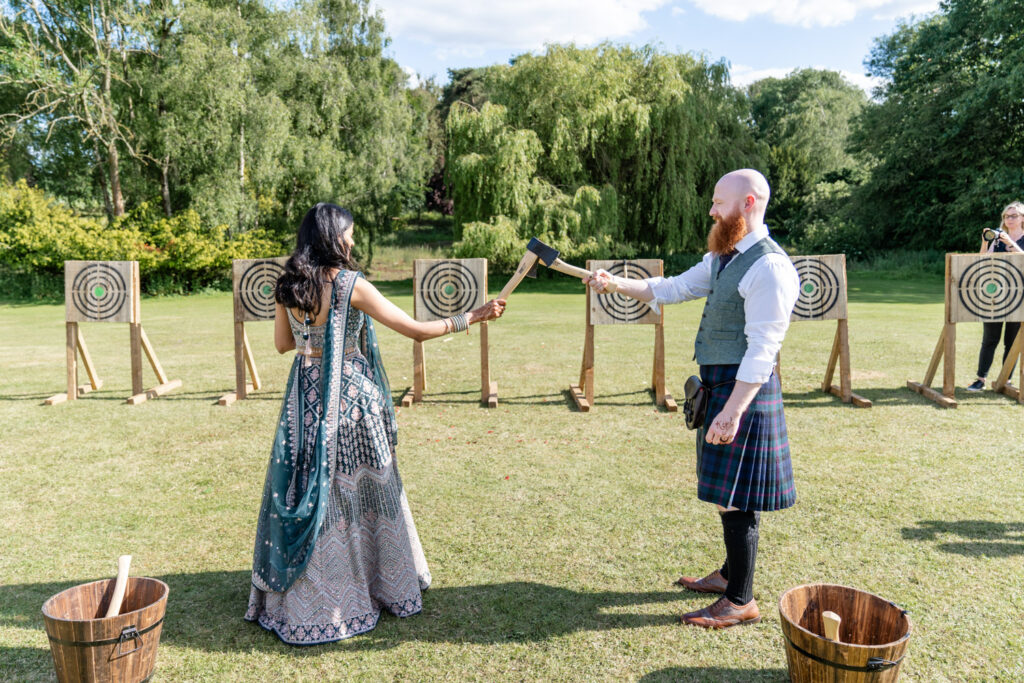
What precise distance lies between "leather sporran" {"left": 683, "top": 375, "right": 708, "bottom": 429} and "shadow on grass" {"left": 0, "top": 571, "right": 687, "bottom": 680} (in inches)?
41.9

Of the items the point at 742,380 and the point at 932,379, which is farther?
the point at 932,379

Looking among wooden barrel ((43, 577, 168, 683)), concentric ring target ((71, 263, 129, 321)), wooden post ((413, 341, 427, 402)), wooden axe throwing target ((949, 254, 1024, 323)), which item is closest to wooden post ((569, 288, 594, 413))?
wooden post ((413, 341, 427, 402))

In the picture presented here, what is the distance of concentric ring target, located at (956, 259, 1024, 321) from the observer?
8.06 meters

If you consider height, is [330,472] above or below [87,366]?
above

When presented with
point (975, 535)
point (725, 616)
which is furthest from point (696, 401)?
point (975, 535)

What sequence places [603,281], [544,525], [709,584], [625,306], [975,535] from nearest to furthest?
1. [709,584]
2. [603,281]
3. [975,535]
4. [544,525]
5. [625,306]

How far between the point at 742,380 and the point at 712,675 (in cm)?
133

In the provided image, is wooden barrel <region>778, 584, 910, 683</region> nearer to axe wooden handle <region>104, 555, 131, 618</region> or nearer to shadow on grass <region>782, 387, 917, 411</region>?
axe wooden handle <region>104, 555, 131, 618</region>

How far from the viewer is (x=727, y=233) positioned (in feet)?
11.2

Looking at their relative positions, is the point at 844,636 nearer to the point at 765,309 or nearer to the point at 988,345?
the point at 765,309

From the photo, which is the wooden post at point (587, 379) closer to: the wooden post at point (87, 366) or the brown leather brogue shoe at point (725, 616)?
the brown leather brogue shoe at point (725, 616)

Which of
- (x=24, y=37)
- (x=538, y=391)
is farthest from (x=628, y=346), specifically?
(x=24, y=37)

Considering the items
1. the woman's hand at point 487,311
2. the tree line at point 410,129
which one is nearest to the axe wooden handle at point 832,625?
the woman's hand at point 487,311

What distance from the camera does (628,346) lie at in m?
12.2
